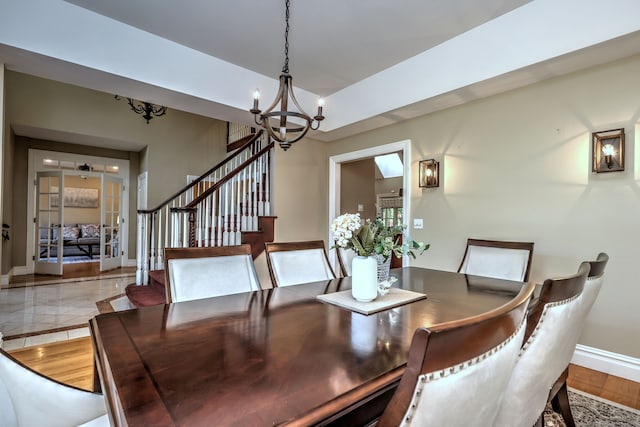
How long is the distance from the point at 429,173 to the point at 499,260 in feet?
4.42

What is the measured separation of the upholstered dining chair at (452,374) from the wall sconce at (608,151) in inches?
100

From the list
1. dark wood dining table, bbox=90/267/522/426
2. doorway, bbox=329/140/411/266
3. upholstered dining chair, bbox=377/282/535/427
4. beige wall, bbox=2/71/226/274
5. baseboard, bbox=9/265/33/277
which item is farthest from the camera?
baseboard, bbox=9/265/33/277

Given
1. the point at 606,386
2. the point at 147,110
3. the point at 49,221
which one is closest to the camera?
the point at 606,386

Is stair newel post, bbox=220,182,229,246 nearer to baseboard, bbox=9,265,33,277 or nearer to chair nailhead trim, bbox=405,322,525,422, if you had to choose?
chair nailhead trim, bbox=405,322,525,422

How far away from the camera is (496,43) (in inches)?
102

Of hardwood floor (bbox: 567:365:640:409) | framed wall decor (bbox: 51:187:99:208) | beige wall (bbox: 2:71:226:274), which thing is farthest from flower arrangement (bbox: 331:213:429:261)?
framed wall decor (bbox: 51:187:99:208)

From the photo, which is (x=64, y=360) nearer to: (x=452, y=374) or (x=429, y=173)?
(x=452, y=374)

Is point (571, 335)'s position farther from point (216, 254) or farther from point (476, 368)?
point (216, 254)

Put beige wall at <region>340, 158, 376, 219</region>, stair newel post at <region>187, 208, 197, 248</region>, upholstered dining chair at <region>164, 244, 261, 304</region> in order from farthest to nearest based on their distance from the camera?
beige wall at <region>340, 158, 376, 219</region>, stair newel post at <region>187, 208, 197, 248</region>, upholstered dining chair at <region>164, 244, 261, 304</region>

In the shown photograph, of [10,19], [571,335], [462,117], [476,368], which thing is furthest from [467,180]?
[10,19]

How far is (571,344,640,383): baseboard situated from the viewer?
2.22 metres

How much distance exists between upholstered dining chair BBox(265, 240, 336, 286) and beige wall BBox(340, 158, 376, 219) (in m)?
3.44

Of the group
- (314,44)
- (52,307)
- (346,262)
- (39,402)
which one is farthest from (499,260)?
(52,307)

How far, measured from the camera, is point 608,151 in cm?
231
